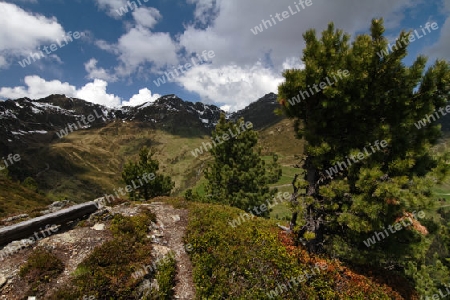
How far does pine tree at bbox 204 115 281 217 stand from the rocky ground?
10.4 m

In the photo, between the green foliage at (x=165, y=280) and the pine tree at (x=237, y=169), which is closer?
the green foliage at (x=165, y=280)

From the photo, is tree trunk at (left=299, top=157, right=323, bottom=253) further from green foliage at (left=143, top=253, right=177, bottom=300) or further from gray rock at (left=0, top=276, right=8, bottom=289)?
gray rock at (left=0, top=276, right=8, bottom=289)

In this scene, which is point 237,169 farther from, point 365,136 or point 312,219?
point 365,136

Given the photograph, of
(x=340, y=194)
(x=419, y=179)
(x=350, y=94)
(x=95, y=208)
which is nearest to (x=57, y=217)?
(x=95, y=208)

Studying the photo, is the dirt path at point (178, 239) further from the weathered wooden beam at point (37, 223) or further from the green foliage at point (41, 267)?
the green foliage at point (41, 267)

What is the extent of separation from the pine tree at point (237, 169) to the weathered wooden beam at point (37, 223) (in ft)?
45.7

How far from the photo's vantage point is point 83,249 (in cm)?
1185

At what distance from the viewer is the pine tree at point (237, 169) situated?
88.1 ft

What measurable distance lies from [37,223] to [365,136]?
16.2 meters

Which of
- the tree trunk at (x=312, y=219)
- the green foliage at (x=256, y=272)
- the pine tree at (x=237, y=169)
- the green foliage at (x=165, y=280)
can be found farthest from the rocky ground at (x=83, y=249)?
the pine tree at (x=237, y=169)

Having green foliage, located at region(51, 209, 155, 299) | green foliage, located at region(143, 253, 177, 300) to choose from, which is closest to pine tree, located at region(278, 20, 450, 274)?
green foliage, located at region(143, 253, 177, 300)

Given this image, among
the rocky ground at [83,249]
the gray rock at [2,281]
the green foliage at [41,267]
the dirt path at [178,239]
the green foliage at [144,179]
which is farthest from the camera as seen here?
the green foliage at [144,179]

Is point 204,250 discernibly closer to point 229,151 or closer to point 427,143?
point 427,143

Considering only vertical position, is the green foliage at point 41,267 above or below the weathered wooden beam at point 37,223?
below
